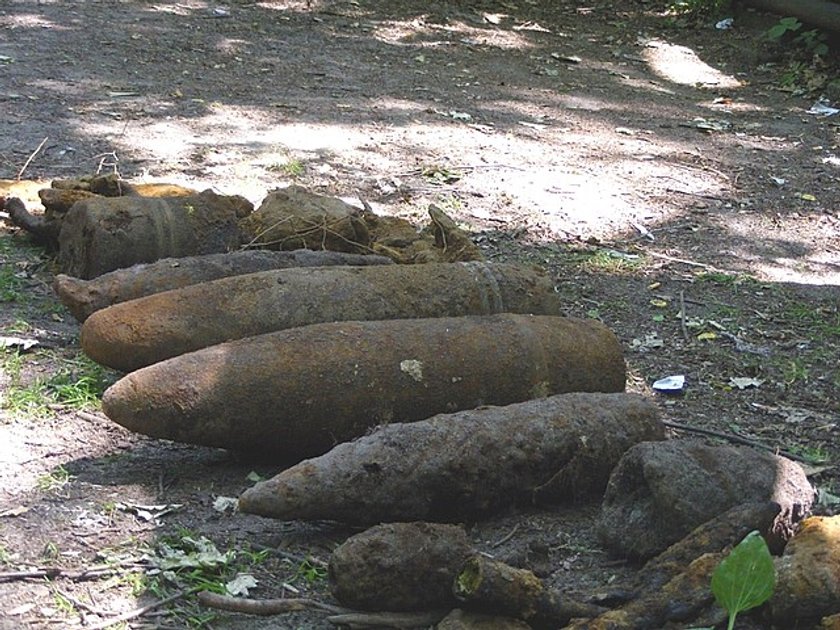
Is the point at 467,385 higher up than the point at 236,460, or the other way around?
the point at 467,385

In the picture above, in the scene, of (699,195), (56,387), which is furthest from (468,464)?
(699,195)

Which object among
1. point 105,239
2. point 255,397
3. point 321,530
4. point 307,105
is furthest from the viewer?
point 307,105

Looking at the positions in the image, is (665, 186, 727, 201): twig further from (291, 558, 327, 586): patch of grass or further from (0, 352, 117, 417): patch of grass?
(291, 558, 327, 586): patch of grass

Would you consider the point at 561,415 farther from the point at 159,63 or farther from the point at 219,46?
the point at 219,46

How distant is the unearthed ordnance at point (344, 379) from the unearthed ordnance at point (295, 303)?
233 mm

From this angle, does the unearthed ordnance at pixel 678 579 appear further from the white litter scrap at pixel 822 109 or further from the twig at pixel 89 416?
the white litter scrap at pixel 822 109

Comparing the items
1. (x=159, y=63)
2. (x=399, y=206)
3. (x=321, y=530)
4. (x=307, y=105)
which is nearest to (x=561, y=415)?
(x=321, y=530)

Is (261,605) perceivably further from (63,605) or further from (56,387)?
(56,387)

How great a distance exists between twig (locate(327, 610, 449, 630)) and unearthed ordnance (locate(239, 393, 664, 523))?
39cm

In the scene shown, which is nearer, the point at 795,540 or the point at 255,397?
the point at 795,540

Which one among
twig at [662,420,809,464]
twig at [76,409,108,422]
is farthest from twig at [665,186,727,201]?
twig at [76,409,108,422]

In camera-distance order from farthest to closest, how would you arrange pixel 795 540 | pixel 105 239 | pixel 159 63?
1. pixel 159 63
2. pixel 105 239
3. pixel 795 540

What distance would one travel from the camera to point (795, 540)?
2.84 m

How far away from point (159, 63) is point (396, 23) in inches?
116
